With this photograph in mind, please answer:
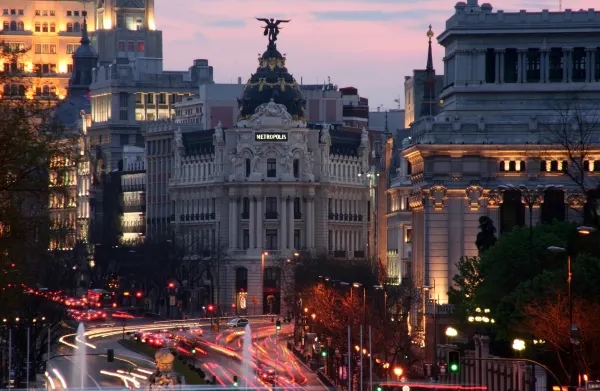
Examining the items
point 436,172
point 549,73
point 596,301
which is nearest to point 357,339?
point 436,172

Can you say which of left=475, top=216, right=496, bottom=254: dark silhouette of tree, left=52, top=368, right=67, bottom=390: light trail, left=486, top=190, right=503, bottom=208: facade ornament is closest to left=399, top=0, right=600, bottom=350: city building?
left=486, top=190, right=503, bottom=208: facade ornament

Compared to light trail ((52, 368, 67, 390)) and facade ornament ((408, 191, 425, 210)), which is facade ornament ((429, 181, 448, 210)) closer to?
facade ornament ((408, 191, 425, 210))

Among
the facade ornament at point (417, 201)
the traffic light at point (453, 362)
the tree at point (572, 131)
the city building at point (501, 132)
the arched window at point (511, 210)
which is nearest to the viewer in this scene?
the traffic light at point (453, 362)

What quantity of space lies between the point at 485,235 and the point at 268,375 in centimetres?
1706

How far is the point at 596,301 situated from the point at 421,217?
214 feet

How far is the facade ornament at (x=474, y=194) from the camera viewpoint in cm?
18450

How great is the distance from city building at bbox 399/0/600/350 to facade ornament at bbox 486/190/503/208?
2.8 inches

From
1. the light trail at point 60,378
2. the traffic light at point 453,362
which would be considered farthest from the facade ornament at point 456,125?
the traffic light at point 453,362

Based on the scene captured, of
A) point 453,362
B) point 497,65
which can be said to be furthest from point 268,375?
point 453,362

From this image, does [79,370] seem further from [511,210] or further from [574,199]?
[574,199]

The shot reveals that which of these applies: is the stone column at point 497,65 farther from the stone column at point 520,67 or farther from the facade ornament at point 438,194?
the facade ornament at point 438,194

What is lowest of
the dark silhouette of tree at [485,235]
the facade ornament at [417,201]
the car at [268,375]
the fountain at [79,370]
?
the fountain at [79,370]

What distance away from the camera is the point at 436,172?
184750 millimetres

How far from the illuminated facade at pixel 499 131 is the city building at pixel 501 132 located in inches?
2.9
